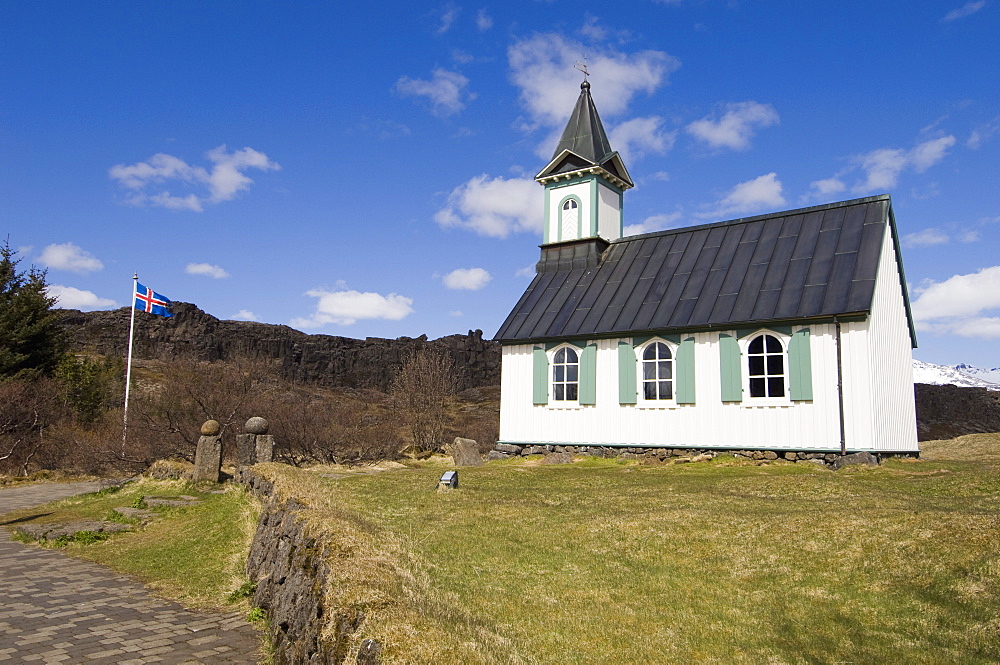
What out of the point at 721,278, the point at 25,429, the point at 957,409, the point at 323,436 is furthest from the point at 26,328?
the point at 957,409

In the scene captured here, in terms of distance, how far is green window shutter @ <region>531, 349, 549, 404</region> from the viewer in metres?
20.8

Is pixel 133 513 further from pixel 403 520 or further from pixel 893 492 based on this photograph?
pixel 893 492

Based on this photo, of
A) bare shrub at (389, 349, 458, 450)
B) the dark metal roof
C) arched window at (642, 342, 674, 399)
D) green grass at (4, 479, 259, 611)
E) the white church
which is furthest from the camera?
bare shrub at (389, 349, 458, 450)

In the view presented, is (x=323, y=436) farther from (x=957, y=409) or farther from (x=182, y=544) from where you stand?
(x=957, y=409)

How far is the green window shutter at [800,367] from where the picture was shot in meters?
16.4

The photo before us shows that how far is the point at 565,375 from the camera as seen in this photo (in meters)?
20.7

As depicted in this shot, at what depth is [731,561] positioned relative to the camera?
23.5ft

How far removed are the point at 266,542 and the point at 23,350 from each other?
89.7 feet

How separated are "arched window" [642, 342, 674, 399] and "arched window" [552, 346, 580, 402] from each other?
210 centimetres

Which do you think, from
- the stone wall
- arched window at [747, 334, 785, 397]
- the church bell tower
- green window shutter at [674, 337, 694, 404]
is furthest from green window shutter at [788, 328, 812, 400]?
the stone wall

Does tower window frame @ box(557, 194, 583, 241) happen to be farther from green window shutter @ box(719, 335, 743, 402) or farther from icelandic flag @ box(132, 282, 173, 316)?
icelandic flag @ box(132, 282, 173, 316)

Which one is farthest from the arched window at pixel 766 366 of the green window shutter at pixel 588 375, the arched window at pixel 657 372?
the green window shutter at pixel 588 375

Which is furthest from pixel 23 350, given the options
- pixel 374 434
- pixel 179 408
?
pixel 374 434

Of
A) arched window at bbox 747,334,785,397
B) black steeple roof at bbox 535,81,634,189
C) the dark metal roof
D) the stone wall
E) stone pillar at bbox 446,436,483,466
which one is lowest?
the stone wall
